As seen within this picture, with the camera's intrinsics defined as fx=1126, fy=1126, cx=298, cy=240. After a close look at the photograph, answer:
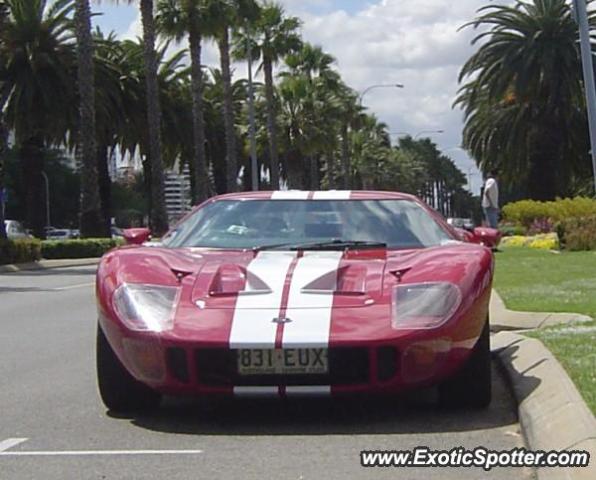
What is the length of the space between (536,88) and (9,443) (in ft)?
143

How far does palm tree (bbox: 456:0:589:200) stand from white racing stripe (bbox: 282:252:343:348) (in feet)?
134

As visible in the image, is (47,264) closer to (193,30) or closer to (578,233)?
(578,233)

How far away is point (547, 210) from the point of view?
34.2 m

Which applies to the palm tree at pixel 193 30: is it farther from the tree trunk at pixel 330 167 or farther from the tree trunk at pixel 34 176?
the tree trunk at pixel 330 167

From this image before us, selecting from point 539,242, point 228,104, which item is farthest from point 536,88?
point 539,242

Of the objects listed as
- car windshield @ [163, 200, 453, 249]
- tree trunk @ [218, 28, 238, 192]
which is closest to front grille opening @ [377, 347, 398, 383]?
car windshield @ [163, 200, 453, 249]

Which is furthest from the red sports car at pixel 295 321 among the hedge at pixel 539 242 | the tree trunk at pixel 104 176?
the tree trunk at pixel 104 176

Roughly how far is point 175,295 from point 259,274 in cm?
52

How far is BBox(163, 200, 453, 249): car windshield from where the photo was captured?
7375mm

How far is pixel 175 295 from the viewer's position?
639cm

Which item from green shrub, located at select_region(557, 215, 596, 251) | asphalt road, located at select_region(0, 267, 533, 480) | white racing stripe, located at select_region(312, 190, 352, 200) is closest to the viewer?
asphalt road, located at select_region(0, 267, 533, 480)

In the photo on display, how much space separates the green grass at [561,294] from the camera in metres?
6.85

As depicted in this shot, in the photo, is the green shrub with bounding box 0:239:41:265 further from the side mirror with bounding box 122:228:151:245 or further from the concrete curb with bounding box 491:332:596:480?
the concrete curb with bounding box 491:332:596:480

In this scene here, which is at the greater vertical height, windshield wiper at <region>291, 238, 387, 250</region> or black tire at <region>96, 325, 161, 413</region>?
windshield wiper at <region>291, 238, 387, 250</region>
